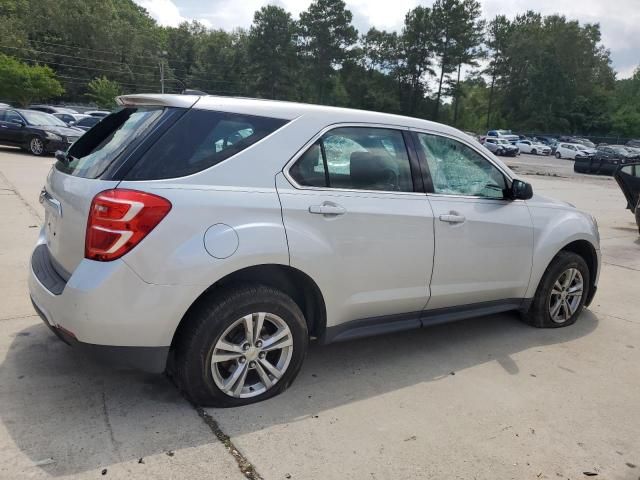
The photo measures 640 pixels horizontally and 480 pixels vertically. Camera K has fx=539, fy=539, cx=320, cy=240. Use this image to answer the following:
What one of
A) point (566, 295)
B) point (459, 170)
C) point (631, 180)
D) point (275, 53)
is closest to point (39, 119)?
point (631, 180)

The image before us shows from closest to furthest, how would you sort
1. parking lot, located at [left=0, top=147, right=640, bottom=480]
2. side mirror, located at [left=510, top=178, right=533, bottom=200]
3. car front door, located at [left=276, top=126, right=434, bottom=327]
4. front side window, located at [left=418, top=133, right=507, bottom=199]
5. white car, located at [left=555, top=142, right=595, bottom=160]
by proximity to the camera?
1. parking lot, located at [left=0, top=147, right=640, bottom=480]
2. car front door, located at [left=276, top=126, right=434, bottom=327]
3. front side window, located at [left=418, top=133, right=507, bottom=199]
4. side mirror, located at [left=510, top=178, right=533, bottom=200]
5. white car, located at [left=555, top=142, right=595, bottom=160]

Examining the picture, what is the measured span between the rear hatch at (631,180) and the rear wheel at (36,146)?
15.7m

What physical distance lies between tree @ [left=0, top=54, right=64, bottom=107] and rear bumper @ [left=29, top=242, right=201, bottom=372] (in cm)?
5778

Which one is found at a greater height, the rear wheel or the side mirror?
the side mirror

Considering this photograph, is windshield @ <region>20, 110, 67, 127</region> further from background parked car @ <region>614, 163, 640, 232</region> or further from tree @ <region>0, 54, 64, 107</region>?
tree @ <region>0, 54, 64, 107</region>

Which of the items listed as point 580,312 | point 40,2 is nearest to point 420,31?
point 40,2

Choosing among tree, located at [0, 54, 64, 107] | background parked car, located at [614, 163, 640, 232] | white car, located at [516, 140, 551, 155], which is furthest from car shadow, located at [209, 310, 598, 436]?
tree, located at [0, 54, 64, 107]

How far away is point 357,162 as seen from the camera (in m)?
3.43

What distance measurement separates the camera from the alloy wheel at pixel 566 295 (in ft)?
15.2

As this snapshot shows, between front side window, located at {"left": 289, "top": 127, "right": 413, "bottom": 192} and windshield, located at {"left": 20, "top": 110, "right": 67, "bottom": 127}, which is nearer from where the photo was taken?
front side window, located at {"left": 289, "top": 127, "right": 413, "bottom": 192}

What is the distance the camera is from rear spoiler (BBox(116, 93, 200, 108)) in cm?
295

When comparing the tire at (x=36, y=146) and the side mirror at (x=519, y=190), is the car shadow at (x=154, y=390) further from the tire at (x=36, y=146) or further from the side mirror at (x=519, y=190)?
the tire at (x=36, y=146)

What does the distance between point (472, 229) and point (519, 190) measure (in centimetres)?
61

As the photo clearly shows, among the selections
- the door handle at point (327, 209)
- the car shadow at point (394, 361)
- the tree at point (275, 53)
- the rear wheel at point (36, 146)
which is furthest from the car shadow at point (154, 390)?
the tree at point (275, 53)
